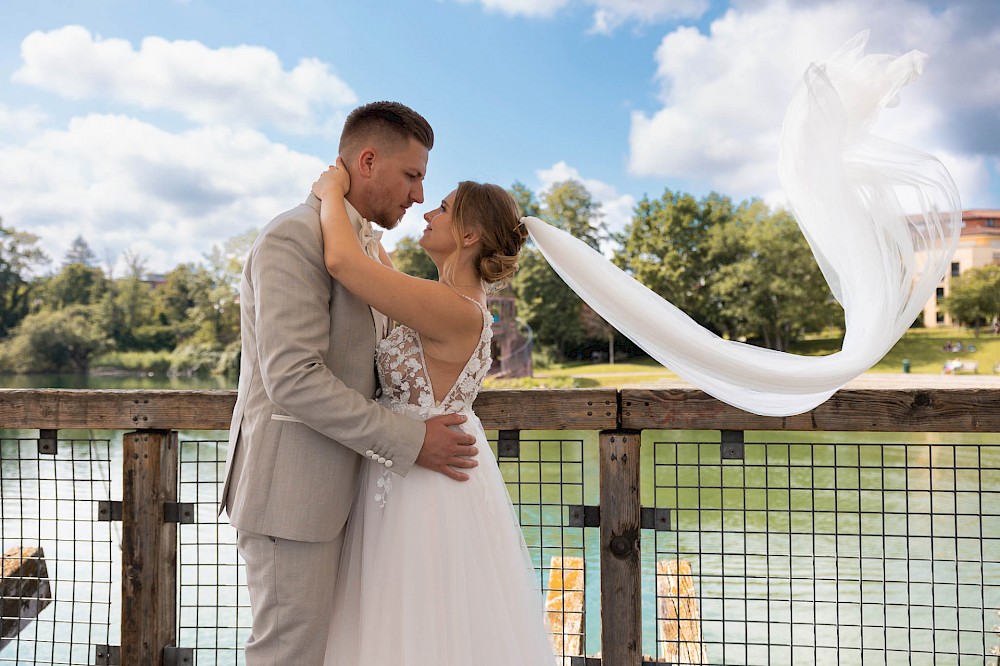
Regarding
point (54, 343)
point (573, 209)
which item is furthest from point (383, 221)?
point (54, 343)

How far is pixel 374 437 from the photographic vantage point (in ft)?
6.68

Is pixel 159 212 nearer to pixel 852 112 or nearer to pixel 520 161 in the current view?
pixel 520 161

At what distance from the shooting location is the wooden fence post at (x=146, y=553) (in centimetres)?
270

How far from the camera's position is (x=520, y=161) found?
66.1m

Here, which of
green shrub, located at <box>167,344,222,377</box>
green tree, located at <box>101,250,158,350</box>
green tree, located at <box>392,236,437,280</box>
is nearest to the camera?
green tree, located at <box>392,236,437,280</box>

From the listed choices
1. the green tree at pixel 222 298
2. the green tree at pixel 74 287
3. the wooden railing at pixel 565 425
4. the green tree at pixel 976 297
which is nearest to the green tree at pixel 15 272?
the green tree at pixel 74 287

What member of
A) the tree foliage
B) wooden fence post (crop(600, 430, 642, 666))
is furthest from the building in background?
wooden fence post (crop(600, 430, 642, 666))

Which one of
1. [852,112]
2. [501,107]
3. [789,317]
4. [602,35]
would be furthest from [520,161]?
[852,112]

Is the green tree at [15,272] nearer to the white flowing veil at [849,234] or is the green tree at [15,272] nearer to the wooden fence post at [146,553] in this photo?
the wooden fence post at [146,553]

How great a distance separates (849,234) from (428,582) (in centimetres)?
158

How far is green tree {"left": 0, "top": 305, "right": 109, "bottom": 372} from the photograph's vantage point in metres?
45.8

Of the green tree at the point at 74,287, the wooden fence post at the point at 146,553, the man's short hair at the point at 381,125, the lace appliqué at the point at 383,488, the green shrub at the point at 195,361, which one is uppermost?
the green tree at the point at 74,287

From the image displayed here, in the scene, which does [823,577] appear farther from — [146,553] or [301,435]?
[146,553]

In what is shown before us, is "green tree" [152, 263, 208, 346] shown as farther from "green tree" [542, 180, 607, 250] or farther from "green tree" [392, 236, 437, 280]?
"green tree" [542, 180, 607, 250]
